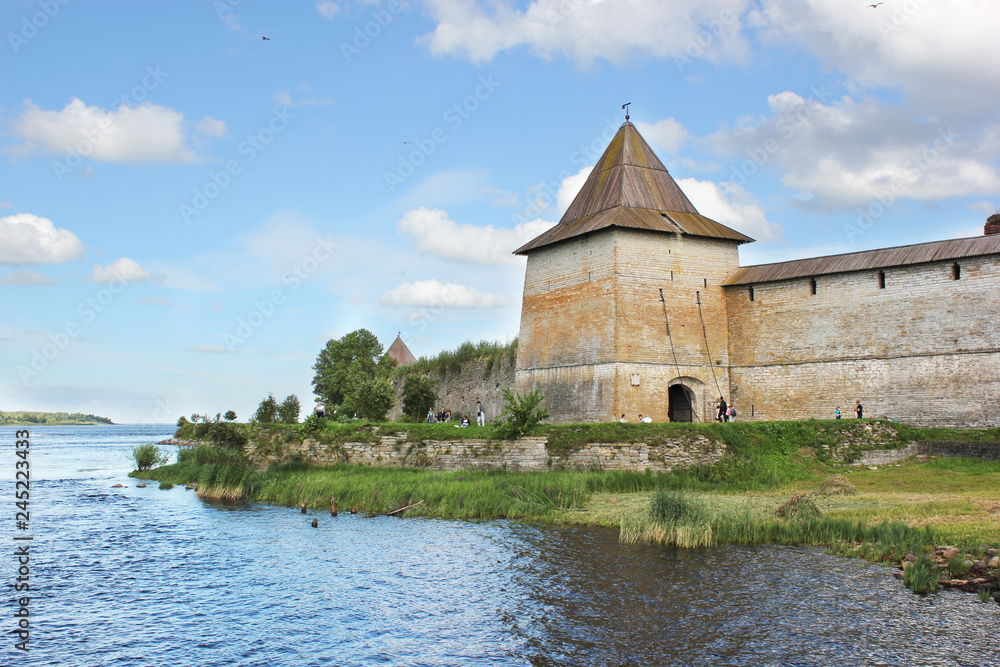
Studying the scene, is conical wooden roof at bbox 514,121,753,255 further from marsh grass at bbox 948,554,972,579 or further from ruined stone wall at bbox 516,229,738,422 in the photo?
marsh grass at bbox 948,554,972,579

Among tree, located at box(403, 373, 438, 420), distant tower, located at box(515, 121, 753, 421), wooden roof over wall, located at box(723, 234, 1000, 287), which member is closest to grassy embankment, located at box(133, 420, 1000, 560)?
distant tower, located at box(515, 121, 753, 421)

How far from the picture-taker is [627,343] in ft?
76.1

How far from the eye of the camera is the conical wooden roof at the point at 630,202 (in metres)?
24.4

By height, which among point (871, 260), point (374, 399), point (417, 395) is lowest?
point (374, 399)

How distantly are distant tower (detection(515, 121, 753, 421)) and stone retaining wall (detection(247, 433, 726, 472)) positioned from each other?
12.8 ft

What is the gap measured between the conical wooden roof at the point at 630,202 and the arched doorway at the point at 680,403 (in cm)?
525

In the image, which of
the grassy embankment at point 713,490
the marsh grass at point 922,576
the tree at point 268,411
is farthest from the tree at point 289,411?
the marsh grass at point 922,576

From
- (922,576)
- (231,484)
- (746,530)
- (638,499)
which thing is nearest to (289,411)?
(231,484)

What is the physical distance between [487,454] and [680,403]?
26.1ft

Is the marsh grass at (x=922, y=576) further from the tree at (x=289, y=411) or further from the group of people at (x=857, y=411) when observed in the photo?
the tree at (x=289, y=411)

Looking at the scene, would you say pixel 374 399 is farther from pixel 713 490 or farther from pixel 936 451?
pixel 936 451

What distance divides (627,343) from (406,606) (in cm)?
1503

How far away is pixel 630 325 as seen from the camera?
23359 mm

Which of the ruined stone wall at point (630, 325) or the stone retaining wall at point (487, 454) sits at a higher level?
the ruined stone wall at point (630, 325)
